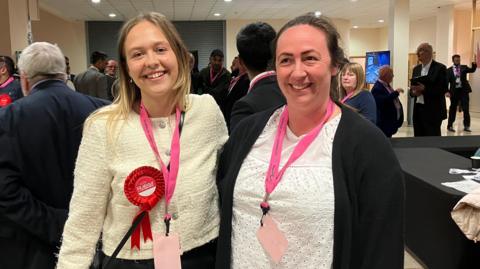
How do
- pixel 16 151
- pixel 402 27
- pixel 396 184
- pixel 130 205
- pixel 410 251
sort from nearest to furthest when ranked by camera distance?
pixel 396 184 → pixel 130 205 → pixel 16 151 → pixel 410 251 → pixel 402 27

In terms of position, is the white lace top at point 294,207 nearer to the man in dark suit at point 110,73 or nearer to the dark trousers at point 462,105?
the man in dark suit at point 110,73

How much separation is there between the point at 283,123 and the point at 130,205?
21.6 inches

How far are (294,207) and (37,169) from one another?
53.4 inches

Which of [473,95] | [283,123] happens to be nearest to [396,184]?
[283,123]

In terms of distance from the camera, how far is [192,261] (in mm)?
1428

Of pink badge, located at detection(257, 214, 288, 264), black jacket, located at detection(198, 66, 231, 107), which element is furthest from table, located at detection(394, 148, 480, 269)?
black jacket, located at detection(198, 66, 231, 107)

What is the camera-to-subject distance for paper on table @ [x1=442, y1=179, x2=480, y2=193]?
2689 mm

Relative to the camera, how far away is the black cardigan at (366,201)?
46.8 inches

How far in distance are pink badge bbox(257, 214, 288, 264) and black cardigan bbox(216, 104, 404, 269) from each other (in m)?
0.15

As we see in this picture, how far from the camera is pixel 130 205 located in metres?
1.36

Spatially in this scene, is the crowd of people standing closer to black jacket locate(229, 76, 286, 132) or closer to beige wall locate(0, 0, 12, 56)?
black jacket locate(229, 76, 286, 132)

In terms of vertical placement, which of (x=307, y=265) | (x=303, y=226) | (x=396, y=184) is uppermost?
(x=396, y=184)

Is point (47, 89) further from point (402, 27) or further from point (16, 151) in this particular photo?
point (402, 27)

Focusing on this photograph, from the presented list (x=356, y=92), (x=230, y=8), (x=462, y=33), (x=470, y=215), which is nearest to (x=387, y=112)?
(x=356, y=92)
